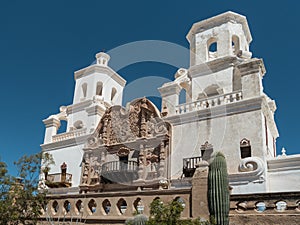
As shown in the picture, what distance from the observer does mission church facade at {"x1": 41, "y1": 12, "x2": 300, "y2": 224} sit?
422 inches

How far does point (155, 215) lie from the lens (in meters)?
7.44

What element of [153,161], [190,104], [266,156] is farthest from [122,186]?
[266,156]

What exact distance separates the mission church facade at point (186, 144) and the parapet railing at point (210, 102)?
6 cm

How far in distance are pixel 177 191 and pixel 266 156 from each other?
6396 mm

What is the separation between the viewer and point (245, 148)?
1495 centimetres

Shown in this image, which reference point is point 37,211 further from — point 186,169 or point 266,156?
point 266,156

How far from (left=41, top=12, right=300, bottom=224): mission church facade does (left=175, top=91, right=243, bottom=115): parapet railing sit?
6 centimetres

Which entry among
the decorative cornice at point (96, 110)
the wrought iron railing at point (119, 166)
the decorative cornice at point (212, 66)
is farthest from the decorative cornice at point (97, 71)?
the wrought iron railing at point (119, 166)

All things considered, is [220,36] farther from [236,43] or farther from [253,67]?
[253,67]

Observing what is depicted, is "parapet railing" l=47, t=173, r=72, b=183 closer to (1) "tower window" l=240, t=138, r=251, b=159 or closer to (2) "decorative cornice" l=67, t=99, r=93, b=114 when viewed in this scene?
(2) "decorative cornice" l=67, t=99, r=93, b=114

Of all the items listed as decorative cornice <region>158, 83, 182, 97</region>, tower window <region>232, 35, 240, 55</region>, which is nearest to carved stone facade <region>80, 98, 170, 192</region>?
decorative cornice <region>158, 83, 182, 97</region>

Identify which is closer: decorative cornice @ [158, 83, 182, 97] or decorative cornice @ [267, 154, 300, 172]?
decorative cornice @ [267, 154, 300, 172]

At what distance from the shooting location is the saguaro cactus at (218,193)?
9.09 metres

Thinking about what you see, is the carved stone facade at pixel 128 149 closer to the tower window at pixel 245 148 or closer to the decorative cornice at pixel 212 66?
the decorative cornice at pixel 212 66
